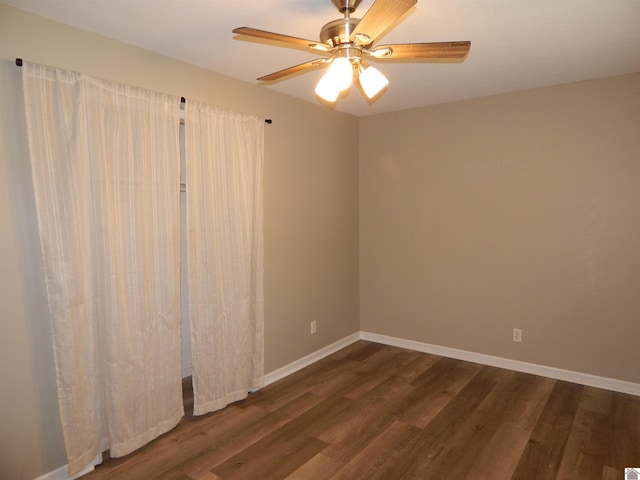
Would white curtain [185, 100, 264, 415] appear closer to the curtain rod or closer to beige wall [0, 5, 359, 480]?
the curtain rod

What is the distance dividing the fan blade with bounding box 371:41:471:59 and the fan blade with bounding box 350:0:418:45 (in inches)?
4.0

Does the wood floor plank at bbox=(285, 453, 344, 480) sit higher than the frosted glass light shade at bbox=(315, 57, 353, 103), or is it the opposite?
the frosted glass light shade at bbox=(315, 57, 353, 103)

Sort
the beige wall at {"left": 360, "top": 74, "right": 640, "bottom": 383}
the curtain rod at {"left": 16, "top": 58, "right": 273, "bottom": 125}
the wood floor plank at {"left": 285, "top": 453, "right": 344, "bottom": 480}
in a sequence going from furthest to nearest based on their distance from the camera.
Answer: the beige wall at {"left": 360, "top": 74, "right": 640, "bottom": 383} → the wood floor plank at {"left": 285, "top": 453, "right": 344, "bottom": 480} → the curtain rod at {"left": 16, "top": 58, "right": 273, "bottom": 125}

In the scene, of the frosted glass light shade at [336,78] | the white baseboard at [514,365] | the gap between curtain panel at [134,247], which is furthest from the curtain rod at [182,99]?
the white baseboard at [514,365]

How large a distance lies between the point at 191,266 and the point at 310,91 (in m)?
1.81

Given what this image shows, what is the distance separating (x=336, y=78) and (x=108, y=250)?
63.0 inches

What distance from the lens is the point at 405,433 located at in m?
2.72

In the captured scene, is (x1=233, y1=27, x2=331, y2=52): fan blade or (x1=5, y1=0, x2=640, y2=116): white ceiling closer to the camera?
(x1=233, y1=27, x2=331, y2=52): fan blade

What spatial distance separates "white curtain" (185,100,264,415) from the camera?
279 centimetres

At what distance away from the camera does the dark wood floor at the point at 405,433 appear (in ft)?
7.67

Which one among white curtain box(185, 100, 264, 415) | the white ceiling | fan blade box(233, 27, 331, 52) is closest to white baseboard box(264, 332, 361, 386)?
white curtain box(185, 100, 264, 415)

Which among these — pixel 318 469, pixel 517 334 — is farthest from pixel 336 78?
pixel 517 334

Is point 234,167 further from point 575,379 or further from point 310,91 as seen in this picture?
point 575,379

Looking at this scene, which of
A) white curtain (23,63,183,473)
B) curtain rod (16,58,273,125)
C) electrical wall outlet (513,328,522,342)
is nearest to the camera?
curtain rod (16,58,273,125)
